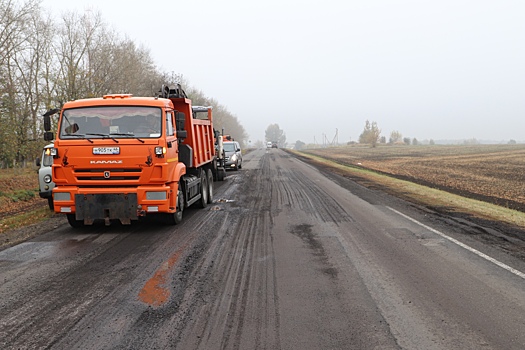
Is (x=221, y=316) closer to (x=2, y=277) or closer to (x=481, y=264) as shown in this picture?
(x=2, y=277)

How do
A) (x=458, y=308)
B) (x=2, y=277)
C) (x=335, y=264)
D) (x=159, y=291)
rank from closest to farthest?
(x=458, y=308)
(x=159, y=291)
(x=2, y=277)
(x=335, y=264)

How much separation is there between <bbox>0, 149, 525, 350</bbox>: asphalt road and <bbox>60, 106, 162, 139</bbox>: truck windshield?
6.96 feet

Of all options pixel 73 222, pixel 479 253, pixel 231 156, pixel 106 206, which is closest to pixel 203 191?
pixel 73 222

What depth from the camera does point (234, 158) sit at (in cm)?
2834

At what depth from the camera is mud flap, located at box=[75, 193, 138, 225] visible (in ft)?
26.2

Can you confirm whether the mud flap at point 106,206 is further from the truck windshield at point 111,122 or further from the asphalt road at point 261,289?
the truck windshield at point 111,122

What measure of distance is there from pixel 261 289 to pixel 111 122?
5250 mm

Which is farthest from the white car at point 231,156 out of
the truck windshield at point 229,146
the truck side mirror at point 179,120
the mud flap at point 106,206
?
the mud flap at point 106,206

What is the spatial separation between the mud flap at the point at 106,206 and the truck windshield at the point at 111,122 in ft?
4.06

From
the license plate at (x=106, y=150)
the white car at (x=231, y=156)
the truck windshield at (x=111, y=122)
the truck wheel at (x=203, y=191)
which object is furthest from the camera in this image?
the white car at (x=231, y=156)

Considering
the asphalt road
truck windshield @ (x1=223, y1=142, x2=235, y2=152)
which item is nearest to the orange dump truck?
the asphalt road

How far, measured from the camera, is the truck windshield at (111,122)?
816cm

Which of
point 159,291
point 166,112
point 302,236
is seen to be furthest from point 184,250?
point 166,112

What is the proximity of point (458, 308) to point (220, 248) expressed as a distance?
3.97 meters
